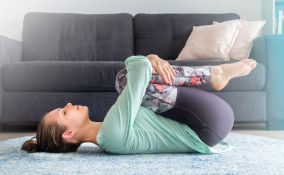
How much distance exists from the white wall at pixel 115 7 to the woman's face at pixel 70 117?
7.58 ft

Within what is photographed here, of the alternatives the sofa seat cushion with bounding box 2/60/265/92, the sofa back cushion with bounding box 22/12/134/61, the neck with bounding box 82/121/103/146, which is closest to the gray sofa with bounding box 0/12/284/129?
the sofa seat cushion with bounding box 2/60/265/92

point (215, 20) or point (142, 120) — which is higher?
point (215, 20)

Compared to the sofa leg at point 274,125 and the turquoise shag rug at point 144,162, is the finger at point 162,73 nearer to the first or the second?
the turquoise shag rug at point 144,162

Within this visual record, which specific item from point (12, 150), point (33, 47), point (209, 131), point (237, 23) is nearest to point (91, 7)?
point (33, 47)

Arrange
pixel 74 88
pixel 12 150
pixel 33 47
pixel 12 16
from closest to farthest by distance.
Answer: pixel 12 150, pixel 74 88, pixel 33 47, pixel 12 16

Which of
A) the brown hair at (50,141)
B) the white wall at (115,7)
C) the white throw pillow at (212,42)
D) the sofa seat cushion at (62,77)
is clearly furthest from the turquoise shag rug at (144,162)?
the white wall at (115,7)

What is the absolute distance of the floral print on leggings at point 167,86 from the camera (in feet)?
4.63

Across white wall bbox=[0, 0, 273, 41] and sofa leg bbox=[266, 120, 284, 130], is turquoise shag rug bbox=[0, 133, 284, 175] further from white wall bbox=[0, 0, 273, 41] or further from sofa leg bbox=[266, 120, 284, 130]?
white wall bbox=[0, 0, 273, 41]

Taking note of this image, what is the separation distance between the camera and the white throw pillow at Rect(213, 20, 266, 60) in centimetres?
279

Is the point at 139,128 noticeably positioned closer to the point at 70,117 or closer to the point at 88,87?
the point at 70,117

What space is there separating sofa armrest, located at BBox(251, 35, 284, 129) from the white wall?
1195mm

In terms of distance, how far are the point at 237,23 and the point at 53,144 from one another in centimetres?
200

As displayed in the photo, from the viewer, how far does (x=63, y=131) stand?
55.3 inches

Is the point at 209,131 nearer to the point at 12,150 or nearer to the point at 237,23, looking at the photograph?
the point at 12,150
